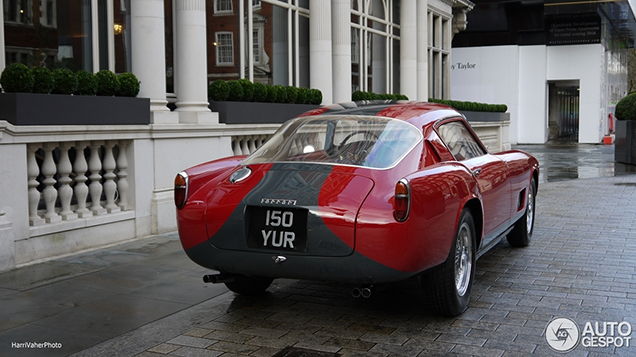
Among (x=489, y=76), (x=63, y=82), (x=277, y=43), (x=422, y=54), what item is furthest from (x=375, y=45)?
(x=489, y=76)

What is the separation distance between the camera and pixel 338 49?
16.6m

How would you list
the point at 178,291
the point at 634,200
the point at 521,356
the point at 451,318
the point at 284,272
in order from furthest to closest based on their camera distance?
the point at 634,200
the point at 178,291
the point at 451,318
the point at 284,272
the point at 521,356

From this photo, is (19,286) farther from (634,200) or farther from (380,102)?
(634,200)

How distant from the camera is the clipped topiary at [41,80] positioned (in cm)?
757

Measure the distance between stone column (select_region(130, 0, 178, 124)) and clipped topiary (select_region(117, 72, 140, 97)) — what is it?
0.51m

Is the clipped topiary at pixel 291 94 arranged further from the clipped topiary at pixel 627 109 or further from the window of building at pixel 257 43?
the clipped topiary at pixel 627 109

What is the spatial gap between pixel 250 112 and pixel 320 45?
486cm

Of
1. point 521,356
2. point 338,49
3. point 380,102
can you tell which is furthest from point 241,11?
point 521,356

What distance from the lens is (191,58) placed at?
1058 centimetres

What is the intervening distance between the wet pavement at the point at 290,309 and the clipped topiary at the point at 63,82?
1.90 meters

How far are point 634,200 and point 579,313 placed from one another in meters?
8.36

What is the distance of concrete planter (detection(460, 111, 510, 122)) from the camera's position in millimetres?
25094

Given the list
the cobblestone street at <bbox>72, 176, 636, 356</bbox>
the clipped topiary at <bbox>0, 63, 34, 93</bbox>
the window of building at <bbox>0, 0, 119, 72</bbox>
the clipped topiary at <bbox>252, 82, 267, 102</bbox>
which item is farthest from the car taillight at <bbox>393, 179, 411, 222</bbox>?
the clipped topiary at <bbox>252, 82, 267, 102</bbox>

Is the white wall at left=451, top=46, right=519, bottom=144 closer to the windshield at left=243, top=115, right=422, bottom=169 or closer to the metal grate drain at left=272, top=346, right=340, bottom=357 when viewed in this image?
the windshield at left=243, top=115, right=422, bottom=169
